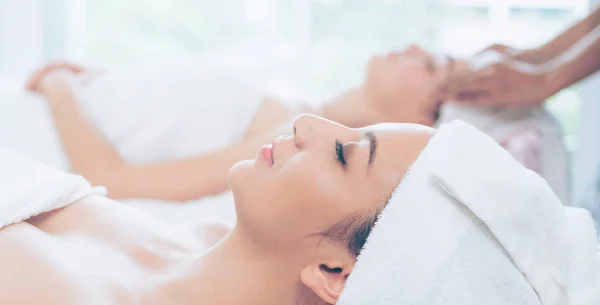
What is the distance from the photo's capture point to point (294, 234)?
0.82m

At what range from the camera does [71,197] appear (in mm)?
974

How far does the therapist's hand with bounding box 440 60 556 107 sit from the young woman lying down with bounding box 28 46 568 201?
44 mm

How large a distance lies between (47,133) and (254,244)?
914mm

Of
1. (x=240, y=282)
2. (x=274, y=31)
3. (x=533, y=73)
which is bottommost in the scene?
(x=240, y=282)

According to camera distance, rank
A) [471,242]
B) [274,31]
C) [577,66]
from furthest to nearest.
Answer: [274,31] < [577,66] < [471,242]

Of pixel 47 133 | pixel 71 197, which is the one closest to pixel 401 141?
pixel 71 197

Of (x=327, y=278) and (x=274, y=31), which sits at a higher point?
(x=274, y=31)

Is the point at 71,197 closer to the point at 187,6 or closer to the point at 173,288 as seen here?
the point at 173,288

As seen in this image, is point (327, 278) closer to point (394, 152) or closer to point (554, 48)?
point (394, 152)

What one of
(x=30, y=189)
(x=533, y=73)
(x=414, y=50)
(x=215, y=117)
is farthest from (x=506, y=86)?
(x=30, y=189)

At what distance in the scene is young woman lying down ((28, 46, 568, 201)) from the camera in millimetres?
1456

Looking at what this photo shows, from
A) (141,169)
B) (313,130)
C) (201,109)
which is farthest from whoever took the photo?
(201,109)

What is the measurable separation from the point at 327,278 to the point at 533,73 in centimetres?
92

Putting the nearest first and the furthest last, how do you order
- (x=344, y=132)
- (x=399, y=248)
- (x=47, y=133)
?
(x=399, y=248) → (x=344, y=132) → (x=47, y=133)
